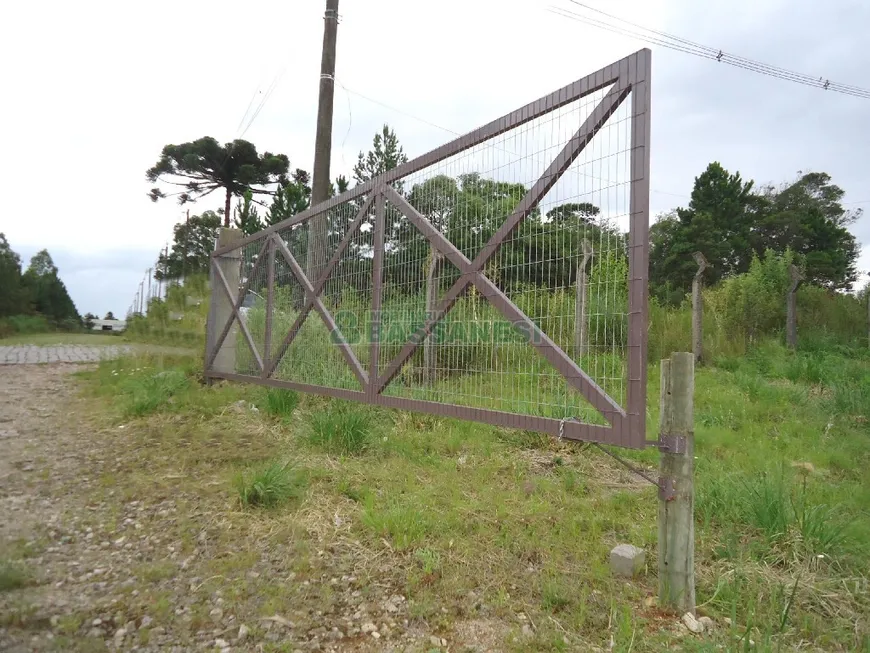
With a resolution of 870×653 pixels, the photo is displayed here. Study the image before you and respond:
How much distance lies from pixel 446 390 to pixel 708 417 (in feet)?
10.0

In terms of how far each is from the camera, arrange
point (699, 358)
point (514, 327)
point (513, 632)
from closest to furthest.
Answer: point (513, 632) < point (514, 327) < point (699, 358)

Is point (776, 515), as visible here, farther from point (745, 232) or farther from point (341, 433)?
point (745, 232)

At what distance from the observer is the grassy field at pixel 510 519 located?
81.4 inches

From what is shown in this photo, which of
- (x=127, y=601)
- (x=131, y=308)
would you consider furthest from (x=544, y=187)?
(x=131, y=308)

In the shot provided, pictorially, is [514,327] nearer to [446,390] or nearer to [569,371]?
[569,371]

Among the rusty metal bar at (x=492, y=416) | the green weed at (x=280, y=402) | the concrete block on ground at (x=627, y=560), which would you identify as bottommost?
the concrete block on ground at (x=627, y=560)

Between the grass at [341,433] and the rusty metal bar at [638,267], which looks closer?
the rusty metal bar at [638,267]

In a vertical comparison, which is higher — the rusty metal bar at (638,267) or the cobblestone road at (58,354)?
the rusty metal bar at (638,267)

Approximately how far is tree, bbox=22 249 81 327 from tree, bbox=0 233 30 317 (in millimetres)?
2671

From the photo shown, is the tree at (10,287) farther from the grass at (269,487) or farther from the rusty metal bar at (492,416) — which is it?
the grass at (269,487)

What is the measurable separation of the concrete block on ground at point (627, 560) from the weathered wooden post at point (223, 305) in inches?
213

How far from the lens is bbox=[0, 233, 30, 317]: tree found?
66.9 ft

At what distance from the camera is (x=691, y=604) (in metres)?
2.11

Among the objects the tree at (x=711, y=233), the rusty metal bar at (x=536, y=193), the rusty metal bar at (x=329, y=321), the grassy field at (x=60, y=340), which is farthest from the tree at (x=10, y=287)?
the tree at (x=711, y=233)
